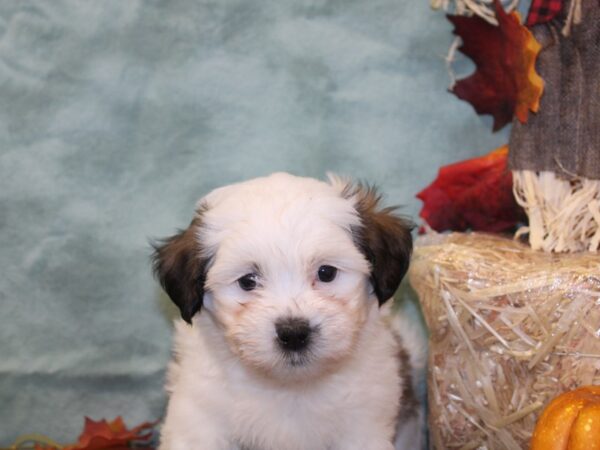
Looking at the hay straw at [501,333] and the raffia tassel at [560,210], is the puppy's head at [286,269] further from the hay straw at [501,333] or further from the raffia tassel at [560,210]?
the raffia tassel at [560,210]

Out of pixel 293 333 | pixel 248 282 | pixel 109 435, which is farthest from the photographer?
pixel 109 435

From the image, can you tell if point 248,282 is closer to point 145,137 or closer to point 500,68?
point 145,137

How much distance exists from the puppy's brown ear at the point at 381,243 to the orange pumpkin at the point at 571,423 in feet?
1.90

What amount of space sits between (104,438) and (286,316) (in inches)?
52.2

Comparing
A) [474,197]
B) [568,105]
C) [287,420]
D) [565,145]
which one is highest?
[568,105]

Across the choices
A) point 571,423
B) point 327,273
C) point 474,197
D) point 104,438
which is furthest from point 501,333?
point 104,438

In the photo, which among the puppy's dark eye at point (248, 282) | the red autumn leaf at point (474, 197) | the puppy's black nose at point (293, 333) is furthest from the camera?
the red autumn leaf at point (474, 197)

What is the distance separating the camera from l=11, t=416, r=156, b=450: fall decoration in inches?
121

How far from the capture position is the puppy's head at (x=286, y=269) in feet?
7.09

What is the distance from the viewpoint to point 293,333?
2.12 metres

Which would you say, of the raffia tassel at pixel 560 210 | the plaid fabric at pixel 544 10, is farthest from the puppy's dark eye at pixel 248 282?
the plaid fabric at pixel 544 10

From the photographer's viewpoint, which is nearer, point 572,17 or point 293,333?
point 293,333

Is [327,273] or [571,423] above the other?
[327,273]

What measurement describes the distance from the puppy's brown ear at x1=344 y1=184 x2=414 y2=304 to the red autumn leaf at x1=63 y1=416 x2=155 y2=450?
1.37m
